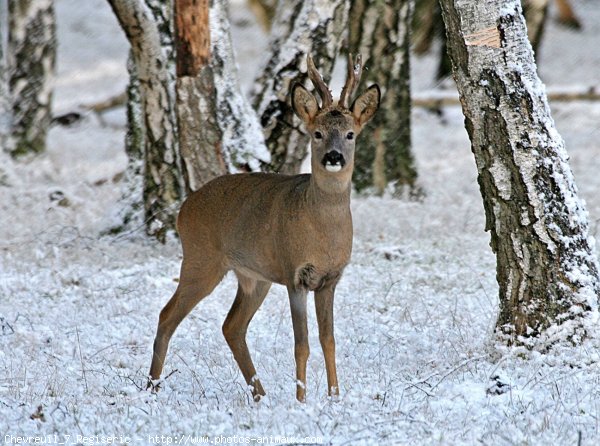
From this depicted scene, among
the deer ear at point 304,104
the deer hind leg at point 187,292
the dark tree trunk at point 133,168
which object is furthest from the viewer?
the dark tree trunk at point 133,168

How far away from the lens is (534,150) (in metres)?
6.01

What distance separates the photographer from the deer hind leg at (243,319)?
6.26 metres

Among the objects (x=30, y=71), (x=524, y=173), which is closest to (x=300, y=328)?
(x=524, y=173)

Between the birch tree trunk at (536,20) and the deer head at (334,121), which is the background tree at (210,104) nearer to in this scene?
the deer head at (334,121)

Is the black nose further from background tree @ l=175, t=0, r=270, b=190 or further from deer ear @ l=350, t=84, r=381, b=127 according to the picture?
background tree @ l=175, t=0, r=270, b=190

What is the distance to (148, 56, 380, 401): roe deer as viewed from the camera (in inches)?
228

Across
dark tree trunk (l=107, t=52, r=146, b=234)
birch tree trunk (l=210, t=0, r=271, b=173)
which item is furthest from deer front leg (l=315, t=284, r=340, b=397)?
dark tree trunk (l=107, t=52, r=146, b=234)

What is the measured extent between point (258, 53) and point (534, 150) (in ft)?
64.0

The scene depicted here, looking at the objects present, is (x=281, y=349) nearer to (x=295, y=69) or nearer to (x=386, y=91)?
(x=295, y=69)

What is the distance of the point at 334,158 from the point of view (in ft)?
18.9

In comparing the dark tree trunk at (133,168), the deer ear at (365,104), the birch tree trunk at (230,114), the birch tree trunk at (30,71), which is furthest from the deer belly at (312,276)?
the birch tree trunk at (30,71)

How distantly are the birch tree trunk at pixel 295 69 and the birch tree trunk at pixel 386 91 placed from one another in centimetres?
263

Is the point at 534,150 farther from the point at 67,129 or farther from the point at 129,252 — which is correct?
the point at 67,129

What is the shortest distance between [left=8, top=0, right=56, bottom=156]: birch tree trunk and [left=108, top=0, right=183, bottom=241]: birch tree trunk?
19.2 ft
